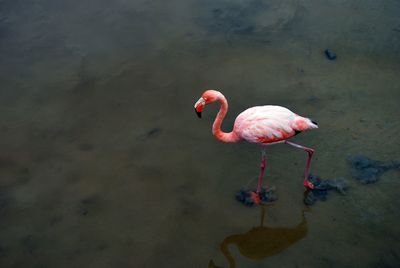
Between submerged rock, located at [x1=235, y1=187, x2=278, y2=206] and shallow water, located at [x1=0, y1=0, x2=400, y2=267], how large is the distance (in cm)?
9

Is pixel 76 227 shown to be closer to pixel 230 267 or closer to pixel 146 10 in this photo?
pixel 230 267

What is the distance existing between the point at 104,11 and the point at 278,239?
5514mm

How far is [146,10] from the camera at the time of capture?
8.78 meters

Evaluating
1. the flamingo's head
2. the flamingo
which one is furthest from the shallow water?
the flamingo's head

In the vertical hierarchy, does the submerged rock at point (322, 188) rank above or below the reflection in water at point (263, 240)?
above

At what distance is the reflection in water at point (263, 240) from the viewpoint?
543cm

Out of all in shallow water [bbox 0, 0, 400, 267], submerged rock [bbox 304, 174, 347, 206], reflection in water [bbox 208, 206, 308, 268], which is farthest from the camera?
submerged rock [bbox 304, 174, 347, 206]

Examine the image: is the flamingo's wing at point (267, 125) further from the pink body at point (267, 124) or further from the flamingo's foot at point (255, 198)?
the flamingo's foot at point (255, 198)

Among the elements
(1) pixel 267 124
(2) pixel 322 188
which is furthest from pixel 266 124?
(2) pixel 322 188

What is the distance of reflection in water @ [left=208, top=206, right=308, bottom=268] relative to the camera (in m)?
5.43

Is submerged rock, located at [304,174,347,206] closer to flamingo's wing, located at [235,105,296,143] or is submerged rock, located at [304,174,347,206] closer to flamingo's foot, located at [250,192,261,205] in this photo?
flamingo's foot, located at [250,192,261,205]

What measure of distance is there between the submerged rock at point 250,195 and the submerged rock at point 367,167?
3.65 ft

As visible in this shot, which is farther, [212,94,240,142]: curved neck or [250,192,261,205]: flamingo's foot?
[250,192,261,205]: flamingo's foot

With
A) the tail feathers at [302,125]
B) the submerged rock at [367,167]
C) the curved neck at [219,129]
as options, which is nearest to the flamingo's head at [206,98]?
the curved neck at [219,129]
